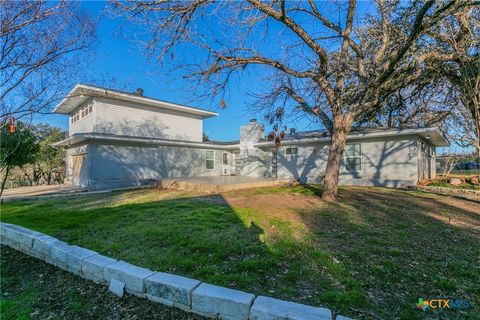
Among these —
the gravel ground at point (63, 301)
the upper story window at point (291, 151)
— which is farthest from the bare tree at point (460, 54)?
the gravel ground at point (63, 301)

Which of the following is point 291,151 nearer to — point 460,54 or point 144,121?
point 460,54

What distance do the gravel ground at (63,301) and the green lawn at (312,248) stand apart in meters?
0.51

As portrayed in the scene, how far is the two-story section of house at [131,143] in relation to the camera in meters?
12.5

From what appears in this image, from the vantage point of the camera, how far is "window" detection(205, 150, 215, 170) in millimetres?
17625

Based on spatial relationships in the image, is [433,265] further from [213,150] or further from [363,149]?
[213,150]

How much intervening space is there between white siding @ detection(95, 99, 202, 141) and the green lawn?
27.1 ft

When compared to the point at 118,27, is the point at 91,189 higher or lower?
lower

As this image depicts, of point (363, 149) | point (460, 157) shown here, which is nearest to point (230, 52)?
point (363, 149)

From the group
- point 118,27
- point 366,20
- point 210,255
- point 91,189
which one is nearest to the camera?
point 210,255

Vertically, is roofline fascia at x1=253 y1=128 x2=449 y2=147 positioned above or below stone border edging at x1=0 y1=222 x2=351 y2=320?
above

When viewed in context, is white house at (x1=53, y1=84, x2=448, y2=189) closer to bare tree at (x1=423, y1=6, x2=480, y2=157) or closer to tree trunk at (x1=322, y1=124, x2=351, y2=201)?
bare tree at (x1=423, y1=6, x2=480, y2=157)

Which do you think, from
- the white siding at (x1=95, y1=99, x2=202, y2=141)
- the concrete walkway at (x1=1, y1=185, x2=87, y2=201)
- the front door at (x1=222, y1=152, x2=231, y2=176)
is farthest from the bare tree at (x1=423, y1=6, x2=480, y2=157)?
the concrete walkway at (x1=1, y1=185, x2=87, y2=201)

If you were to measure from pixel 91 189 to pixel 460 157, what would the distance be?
1945cm

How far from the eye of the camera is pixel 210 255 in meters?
3.29
